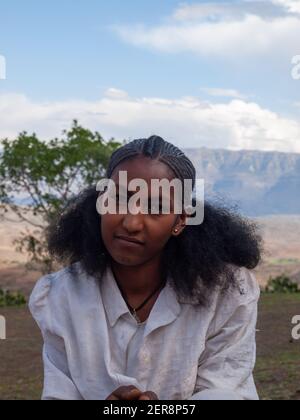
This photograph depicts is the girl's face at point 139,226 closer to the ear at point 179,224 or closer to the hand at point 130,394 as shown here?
the ear at point 179,224

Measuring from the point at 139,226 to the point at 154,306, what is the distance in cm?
31

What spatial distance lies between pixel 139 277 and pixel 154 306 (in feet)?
0.38

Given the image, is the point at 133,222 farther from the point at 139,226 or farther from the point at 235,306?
the point at 235,306

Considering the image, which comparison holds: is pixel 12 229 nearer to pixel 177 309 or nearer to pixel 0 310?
pixel 0 310

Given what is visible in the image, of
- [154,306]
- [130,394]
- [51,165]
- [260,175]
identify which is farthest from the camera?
[260,175]

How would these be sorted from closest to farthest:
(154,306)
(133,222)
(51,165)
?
1. (133,222)
2. (154,306)
3. (51,165)

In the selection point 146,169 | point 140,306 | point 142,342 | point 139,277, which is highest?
point 146,169

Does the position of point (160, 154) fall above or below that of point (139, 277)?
above

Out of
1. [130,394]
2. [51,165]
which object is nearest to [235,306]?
[130,394]

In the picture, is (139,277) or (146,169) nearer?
(146,169)

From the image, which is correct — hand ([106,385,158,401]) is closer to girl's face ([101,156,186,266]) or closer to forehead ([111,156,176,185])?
girl's face ([101,156,186,266])

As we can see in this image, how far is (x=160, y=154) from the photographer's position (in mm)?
2484

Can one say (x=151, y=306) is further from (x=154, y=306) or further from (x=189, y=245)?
(x=189, y=245)

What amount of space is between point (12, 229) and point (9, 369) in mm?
32640
